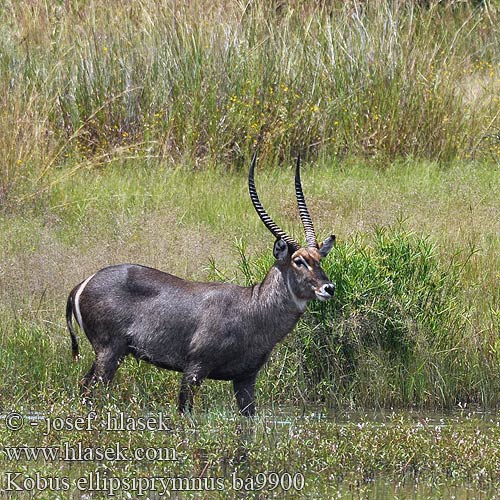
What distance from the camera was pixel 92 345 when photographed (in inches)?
331

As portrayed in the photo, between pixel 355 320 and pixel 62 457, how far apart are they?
2.60 metres

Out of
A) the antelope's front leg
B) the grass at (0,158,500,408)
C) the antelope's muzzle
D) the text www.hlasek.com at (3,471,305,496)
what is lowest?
the grass at (0,158,500,408)

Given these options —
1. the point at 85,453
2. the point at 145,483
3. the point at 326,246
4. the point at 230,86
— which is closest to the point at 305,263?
the point at 326,246

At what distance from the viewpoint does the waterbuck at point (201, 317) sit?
26.5 ft

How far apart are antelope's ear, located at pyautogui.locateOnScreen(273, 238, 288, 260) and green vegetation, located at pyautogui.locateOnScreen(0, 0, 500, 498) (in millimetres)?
964

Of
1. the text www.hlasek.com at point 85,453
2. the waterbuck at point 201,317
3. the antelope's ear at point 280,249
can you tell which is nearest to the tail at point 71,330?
the waterbuck at point 201,317

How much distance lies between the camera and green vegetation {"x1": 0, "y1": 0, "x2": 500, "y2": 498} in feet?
24.0

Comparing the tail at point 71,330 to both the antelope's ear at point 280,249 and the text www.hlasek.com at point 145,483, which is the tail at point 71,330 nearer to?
the antelope's ear at point 280,249

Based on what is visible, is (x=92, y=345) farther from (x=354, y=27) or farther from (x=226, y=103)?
(x=354, y=27)

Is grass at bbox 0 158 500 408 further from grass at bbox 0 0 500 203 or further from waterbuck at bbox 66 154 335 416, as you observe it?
grass at bbox 0 0 500 203

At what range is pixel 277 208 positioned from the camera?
12297 millimetres

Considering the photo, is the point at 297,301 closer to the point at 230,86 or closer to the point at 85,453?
the point at 85,453

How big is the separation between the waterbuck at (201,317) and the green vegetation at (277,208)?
289 millimetres

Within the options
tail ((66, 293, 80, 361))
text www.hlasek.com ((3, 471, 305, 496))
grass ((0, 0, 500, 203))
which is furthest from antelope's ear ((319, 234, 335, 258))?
grass ((0, 0, 500, 203))
